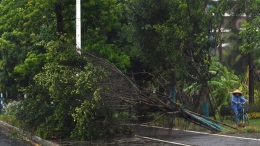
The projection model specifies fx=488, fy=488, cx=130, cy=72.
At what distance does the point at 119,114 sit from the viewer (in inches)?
644

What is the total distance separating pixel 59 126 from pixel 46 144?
2.76 feet

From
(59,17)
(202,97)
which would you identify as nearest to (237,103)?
(202,97)

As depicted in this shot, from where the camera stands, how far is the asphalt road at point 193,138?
14.5 m

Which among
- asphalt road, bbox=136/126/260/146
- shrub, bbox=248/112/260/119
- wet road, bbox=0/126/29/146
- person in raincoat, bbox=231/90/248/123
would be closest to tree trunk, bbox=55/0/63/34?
wet road, bbox=0/126/29/146

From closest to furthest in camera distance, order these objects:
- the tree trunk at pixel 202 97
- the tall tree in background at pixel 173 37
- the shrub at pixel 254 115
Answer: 1. the tall tree in background at pixel 173 37
2. the tree trunk at pixel 202 97
3. the shrub at pixel 254 115

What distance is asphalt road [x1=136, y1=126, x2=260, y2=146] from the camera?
14.5 m

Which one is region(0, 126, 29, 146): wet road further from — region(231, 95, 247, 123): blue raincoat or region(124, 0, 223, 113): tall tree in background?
region(231, 95, 247, 123): blue raincoat

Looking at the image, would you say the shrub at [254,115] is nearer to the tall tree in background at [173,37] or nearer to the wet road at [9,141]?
the tall tree in background at [173,37]

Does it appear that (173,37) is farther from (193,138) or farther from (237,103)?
(193,138)

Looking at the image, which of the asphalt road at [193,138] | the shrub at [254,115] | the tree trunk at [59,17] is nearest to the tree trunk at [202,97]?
the asphalt road at [193,138]

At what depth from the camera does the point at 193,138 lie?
1620 cm

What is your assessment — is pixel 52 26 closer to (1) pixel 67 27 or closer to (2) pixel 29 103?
(1) pixel 67 27

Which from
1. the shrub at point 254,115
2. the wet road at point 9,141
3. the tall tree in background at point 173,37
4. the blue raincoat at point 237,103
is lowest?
the wet road at point 9,141

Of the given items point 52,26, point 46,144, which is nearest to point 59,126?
point 46,144
